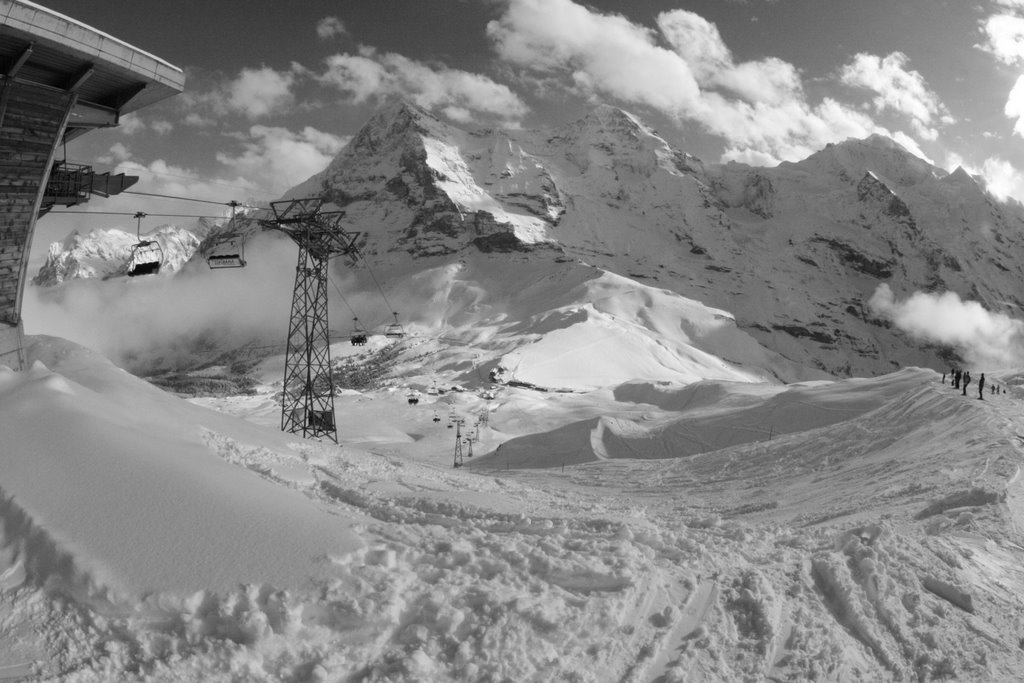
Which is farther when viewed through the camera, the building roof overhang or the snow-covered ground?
the building roof overhang

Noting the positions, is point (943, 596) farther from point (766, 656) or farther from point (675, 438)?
point (675, 438)

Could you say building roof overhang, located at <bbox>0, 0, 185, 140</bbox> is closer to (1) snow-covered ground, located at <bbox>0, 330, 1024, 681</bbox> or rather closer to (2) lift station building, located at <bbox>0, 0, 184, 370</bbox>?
(2) lift station building, located at <bbox>0, 0, 184, 370</bbox>

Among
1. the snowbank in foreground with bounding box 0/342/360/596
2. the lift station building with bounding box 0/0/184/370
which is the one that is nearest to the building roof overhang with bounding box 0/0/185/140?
the lift station building with bounding box 0/0/184/370

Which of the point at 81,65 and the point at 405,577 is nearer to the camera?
the point at 405,577

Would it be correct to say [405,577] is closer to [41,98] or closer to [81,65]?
[81,65]

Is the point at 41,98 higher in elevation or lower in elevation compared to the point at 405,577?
higher

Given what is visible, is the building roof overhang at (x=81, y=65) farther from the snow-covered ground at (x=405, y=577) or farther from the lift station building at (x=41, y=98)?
the snow-covered ground at (x=405, y=577)

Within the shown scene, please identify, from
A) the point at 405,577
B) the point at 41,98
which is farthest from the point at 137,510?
the point at 41,98

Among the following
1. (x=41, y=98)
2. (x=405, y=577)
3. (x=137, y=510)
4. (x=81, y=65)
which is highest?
(x=81, y=65)

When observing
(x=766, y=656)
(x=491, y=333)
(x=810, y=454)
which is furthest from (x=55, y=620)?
(x=491, y=333)
